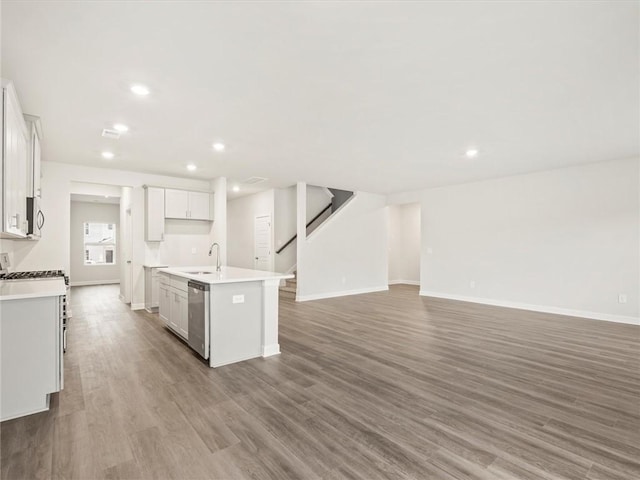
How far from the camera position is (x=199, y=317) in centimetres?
359

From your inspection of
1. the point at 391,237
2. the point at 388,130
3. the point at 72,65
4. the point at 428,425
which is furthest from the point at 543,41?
the point at 391,237

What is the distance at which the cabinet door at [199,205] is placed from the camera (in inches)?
263

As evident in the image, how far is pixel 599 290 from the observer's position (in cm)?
545

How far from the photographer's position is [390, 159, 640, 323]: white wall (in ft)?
17.2

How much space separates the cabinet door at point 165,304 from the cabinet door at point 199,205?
212cm

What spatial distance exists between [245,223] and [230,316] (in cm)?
664

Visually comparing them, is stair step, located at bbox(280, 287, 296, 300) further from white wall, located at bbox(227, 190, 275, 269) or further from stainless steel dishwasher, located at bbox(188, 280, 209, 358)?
stainless steel dishwasher, located at bbox(188, 280, 209, 358)

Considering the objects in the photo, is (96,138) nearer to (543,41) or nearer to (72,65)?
(72,65)

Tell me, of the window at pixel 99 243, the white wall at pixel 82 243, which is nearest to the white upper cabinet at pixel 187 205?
the white wall at pixel 82 243

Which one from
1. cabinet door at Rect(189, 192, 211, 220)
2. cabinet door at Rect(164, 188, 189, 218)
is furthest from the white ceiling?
cabinet door at Rect(189, 192, 211, 220)

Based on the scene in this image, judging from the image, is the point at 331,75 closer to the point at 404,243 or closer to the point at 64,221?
the point at 64,221

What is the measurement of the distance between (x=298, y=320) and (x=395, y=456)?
353 centimetres

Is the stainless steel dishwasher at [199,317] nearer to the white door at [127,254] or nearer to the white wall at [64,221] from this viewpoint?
the white wall at [64,221]

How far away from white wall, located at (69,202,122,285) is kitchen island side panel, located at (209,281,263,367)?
796 centimetres
